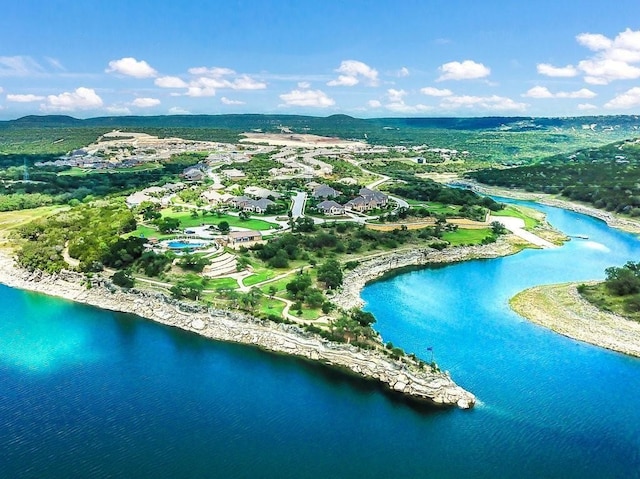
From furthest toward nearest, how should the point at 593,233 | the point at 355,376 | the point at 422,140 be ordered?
1. the point at 422,140
2. the point at 593,233
3. the point at 355,376

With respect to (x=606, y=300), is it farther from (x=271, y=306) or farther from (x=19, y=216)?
(x=19, y=216)

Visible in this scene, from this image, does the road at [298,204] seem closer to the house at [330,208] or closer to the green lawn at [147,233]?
the house at [330,208]

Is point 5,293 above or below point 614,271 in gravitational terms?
below

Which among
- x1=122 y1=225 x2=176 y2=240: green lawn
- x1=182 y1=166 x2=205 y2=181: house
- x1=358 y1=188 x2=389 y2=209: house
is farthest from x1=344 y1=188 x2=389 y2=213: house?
x1=182 y1=166 x2=205 y2=181: house

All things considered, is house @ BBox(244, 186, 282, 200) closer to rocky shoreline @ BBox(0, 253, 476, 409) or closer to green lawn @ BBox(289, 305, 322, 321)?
rocky shoreline @ BBox(0, 253, 476, 409)

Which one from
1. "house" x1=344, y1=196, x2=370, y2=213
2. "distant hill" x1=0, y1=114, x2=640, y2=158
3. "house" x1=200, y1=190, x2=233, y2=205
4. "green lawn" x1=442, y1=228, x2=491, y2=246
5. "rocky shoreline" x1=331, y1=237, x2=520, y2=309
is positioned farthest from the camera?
"distant hill" x1=0, y1=114, x2=640, y2=158

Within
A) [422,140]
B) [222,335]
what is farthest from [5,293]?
[422,140]

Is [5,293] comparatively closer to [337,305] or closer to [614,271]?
[337,305]
